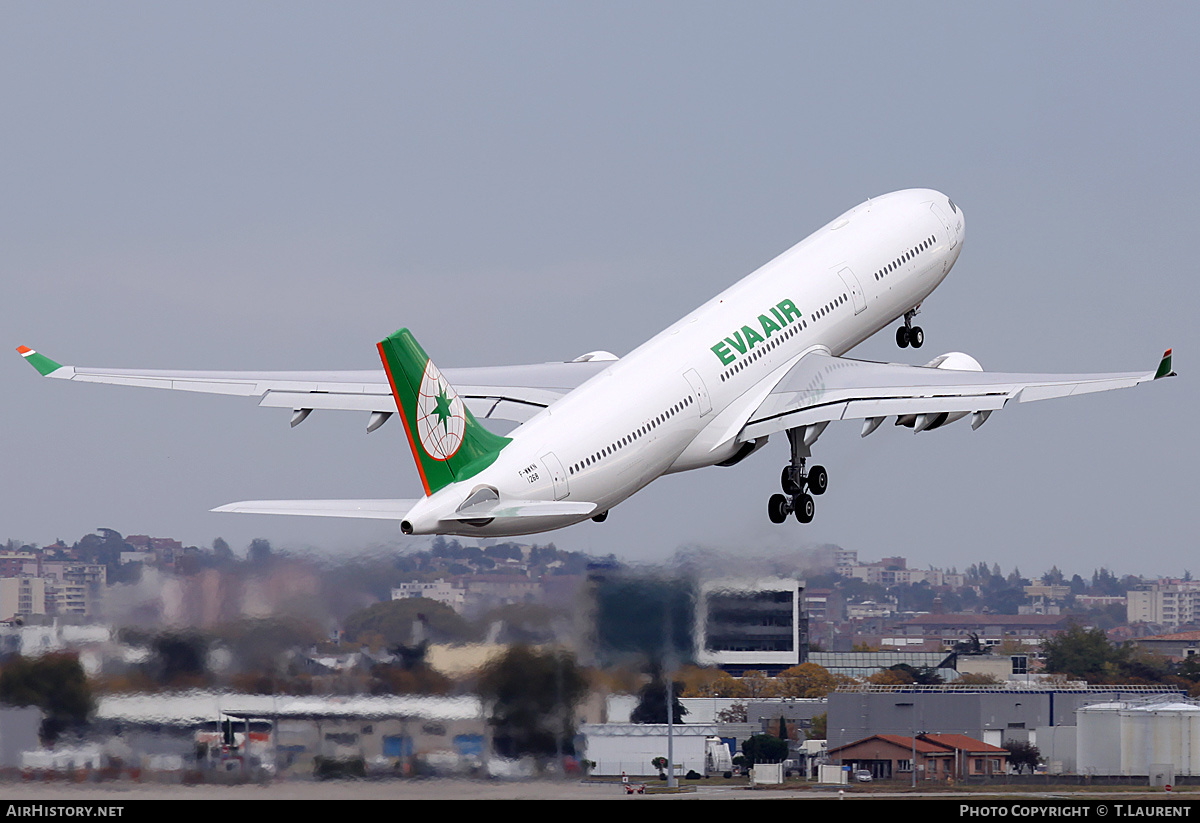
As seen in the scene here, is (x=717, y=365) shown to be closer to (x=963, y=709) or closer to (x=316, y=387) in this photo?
(x=316, y=387)

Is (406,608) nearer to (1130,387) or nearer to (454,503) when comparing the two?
(454,503)

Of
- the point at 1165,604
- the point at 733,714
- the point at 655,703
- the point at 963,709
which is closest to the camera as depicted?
the point at 655,703

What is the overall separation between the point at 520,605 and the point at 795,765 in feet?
31.5

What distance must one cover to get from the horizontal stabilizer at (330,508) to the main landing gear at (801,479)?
12.8 m

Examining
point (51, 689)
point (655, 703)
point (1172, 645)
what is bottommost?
point (655, 703)

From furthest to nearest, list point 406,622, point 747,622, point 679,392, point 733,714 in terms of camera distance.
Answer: point 679,392 → point 733,714 → point 747,622 → point 406,622

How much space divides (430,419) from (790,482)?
12857 mm

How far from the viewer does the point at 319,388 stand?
140 feet

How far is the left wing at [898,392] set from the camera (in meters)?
40.2

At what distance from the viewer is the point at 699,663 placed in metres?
36.3

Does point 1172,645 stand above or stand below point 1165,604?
below

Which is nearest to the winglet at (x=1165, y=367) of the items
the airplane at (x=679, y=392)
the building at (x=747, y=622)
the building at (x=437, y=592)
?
the airplane at (x=679, y=392)

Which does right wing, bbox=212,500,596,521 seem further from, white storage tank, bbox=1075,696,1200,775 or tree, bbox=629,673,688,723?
white storage tank, bbox=1075,696,1200,775

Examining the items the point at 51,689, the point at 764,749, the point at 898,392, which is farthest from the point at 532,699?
the point at 898,392
